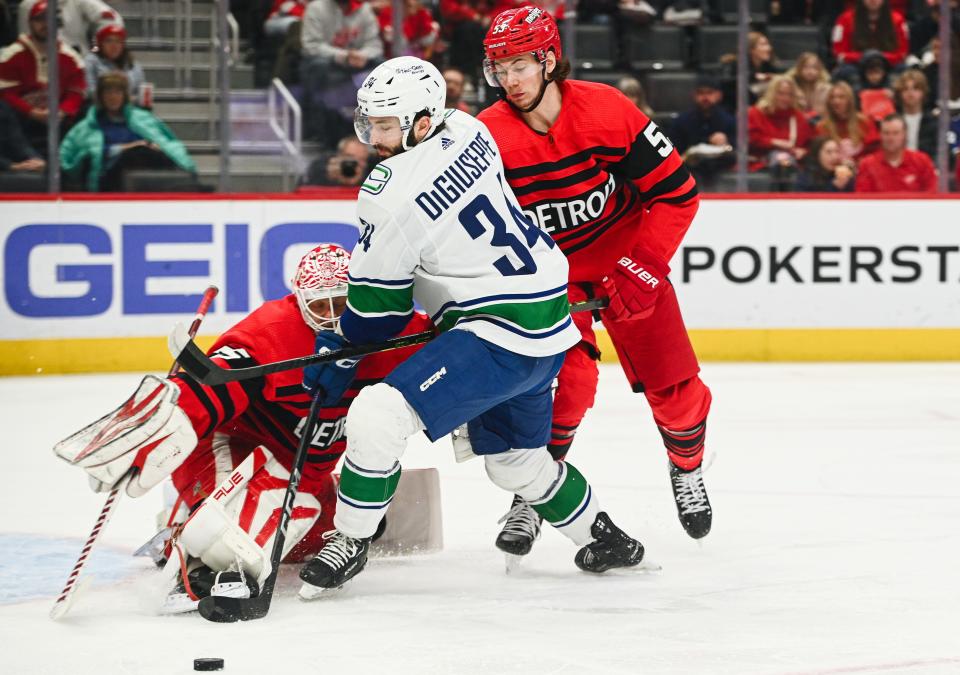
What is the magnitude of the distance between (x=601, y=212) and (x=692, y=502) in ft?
2.43

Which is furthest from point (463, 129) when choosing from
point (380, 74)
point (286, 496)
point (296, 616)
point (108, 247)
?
point (108, 247)

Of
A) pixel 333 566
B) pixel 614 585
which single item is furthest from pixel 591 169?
pixel 333 566


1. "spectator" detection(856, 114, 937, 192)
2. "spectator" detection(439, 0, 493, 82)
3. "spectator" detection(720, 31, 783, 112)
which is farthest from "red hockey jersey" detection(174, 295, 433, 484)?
"spectator" detection(856, 114, 937, 192)

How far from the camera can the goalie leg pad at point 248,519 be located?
3.08m

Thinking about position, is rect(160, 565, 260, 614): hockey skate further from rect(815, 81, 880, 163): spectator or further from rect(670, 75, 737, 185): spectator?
rect(815, 81, 880, 163): spectator

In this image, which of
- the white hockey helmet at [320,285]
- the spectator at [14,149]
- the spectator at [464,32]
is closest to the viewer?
the white hockey helmet at [320,285]

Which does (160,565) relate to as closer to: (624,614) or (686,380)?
(624,614)

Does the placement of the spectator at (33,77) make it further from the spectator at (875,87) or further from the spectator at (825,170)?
the spectator at (875,87)

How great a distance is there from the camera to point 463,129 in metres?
3.08

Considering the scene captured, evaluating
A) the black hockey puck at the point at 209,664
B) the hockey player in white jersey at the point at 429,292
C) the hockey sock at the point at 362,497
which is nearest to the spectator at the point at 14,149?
the hockey player in white jersey at the point at 429,292

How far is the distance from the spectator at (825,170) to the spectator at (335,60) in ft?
6.97

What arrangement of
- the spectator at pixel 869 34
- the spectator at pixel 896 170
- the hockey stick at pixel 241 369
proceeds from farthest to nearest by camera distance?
1. the spectator at pixel 869 34
2. the spectator at pixel 896 170
3. the hockey stick at pixel 241 369

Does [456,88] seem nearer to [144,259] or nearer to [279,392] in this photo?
[144,259]

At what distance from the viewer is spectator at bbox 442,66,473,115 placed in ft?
23.1
